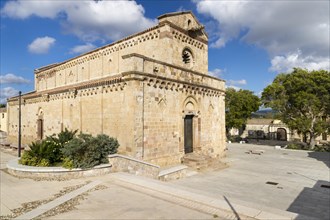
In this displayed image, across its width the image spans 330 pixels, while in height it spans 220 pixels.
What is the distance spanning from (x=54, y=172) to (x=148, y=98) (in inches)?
250

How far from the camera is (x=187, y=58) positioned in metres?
21.0

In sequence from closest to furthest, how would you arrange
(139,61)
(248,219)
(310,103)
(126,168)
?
(248,219) < (126,168) < (139,61) < (310,103)

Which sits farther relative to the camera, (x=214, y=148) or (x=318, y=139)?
(x=318, y=139)

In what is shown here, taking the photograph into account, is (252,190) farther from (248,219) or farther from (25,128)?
(25,128)

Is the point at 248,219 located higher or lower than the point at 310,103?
lower

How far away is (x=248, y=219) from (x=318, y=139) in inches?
1704

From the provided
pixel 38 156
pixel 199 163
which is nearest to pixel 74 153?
pixel 38 156

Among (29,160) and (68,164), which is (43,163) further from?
(68,164)

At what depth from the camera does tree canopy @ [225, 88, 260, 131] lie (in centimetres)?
4228

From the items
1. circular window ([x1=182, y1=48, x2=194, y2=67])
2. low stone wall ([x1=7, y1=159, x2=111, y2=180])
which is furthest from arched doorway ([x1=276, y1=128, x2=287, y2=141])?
low stone wall ([x1=7, y1=159, x2=111, y2=180])

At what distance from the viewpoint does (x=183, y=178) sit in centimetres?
1481

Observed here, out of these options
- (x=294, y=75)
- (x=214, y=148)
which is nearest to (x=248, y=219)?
(x=214, y=148)

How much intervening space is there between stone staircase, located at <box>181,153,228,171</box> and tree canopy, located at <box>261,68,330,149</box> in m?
17.4

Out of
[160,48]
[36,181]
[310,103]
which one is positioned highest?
[160,48]
